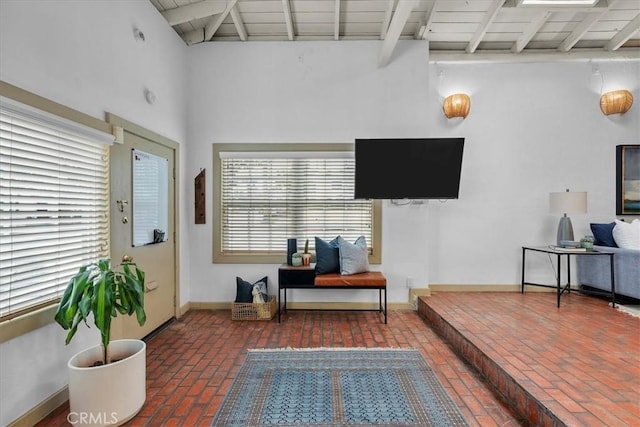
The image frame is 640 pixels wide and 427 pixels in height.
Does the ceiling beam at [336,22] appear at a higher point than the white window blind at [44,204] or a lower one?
higher

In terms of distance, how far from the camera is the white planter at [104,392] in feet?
6.64

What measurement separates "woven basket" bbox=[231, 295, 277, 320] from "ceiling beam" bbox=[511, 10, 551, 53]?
4.81m

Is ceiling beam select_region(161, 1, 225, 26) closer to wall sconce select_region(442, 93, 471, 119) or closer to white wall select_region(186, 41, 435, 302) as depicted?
white wall select_region(186, 41, 435, 302)

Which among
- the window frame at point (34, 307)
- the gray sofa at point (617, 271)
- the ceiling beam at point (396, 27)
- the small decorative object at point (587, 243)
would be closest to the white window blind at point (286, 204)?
the ceiling beam at point (396, 27)

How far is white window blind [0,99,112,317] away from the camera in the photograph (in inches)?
78.2

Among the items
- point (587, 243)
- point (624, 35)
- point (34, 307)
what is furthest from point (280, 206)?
point (624, 35)

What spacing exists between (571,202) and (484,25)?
8.03ft

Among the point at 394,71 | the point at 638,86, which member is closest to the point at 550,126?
the point at 638,86

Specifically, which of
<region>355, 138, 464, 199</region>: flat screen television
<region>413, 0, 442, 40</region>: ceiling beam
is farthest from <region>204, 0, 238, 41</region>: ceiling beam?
<region>413, 0, 442, 40</region>: ceiling beam

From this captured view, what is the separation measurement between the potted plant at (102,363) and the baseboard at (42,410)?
27 centimetres

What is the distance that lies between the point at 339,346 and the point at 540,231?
3.51 m

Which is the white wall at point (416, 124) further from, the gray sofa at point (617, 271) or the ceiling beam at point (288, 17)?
the gray sofa at point (617, 271)

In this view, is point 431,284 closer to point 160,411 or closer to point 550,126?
point 550,126

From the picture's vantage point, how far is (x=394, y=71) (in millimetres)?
4430
